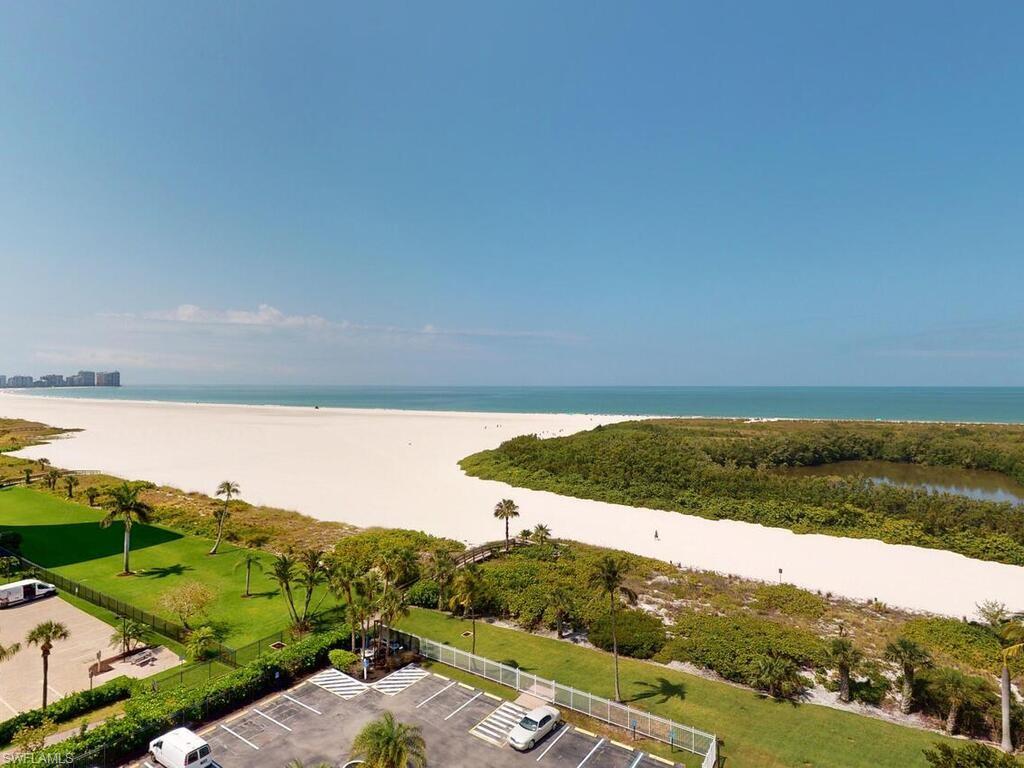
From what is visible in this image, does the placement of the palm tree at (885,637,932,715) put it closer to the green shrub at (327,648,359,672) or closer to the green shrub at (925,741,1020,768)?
the green shrub at (925,741,1020,768)

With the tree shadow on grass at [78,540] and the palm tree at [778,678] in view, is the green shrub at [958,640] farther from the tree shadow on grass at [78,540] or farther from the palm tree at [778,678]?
the tree shadow on grass at [78,540]

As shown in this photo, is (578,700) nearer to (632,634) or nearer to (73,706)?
(632,634)

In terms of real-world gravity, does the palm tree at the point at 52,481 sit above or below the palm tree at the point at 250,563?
above

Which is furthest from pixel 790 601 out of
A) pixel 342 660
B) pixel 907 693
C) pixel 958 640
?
pixel 342 660

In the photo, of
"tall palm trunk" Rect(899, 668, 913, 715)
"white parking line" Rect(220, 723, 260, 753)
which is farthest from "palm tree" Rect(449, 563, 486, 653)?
"tall palm trunk" Rect(899, 668, 913, 715)

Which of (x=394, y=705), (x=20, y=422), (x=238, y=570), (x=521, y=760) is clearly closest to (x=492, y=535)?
(x=238, y=570)

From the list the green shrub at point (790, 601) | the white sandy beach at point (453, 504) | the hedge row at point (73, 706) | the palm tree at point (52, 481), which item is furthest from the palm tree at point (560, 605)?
the palm tree at point (52, 481)

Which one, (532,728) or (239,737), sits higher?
(532,728)
